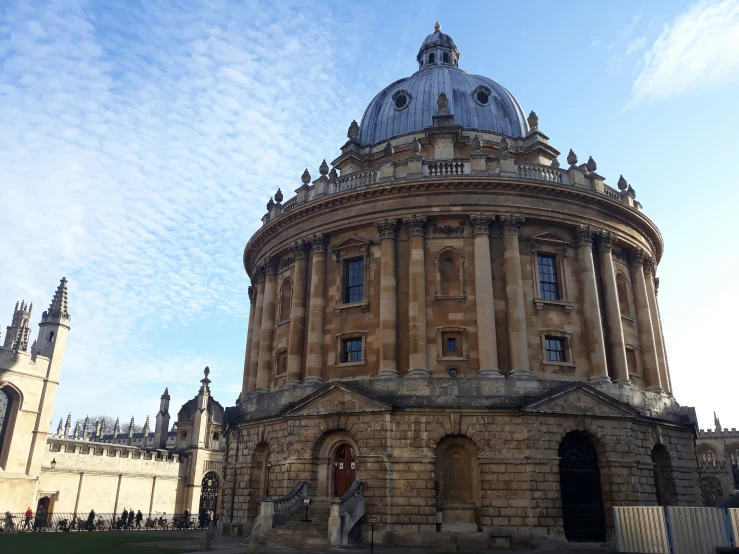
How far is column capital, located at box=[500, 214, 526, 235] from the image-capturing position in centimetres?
2977

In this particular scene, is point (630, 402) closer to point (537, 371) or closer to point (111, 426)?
point (537, 371)

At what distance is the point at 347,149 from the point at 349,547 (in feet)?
82.7

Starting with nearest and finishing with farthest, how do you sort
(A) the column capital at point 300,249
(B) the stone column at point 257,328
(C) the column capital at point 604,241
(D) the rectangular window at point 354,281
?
1. (D) the rectangular window at point 354,281
2. (C) the column capital at point 604,241
3. (A) the column capital at point 300,249
4. (B) the stone column at point 257,328

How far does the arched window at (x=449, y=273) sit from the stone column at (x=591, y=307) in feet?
21.4

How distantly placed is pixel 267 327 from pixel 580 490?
1887 centimetres

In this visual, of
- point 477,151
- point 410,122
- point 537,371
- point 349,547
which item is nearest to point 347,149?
point 410,122

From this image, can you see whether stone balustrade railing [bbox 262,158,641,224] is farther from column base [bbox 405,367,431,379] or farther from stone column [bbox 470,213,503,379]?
column base [bbox 405,367,431,379]

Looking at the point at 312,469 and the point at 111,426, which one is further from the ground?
the point at 111,426

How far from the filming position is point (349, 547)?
2250 centimetres

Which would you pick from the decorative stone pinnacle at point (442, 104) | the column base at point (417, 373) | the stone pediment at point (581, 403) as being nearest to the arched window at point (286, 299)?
the column base at point (417, 373)

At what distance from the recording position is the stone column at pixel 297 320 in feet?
103

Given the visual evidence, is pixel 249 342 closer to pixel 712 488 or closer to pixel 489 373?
pixel 489 373

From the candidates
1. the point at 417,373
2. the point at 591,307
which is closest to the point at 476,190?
the point at 591,307

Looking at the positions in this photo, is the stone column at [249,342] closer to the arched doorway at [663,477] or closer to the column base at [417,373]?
the column base at [417,373]
